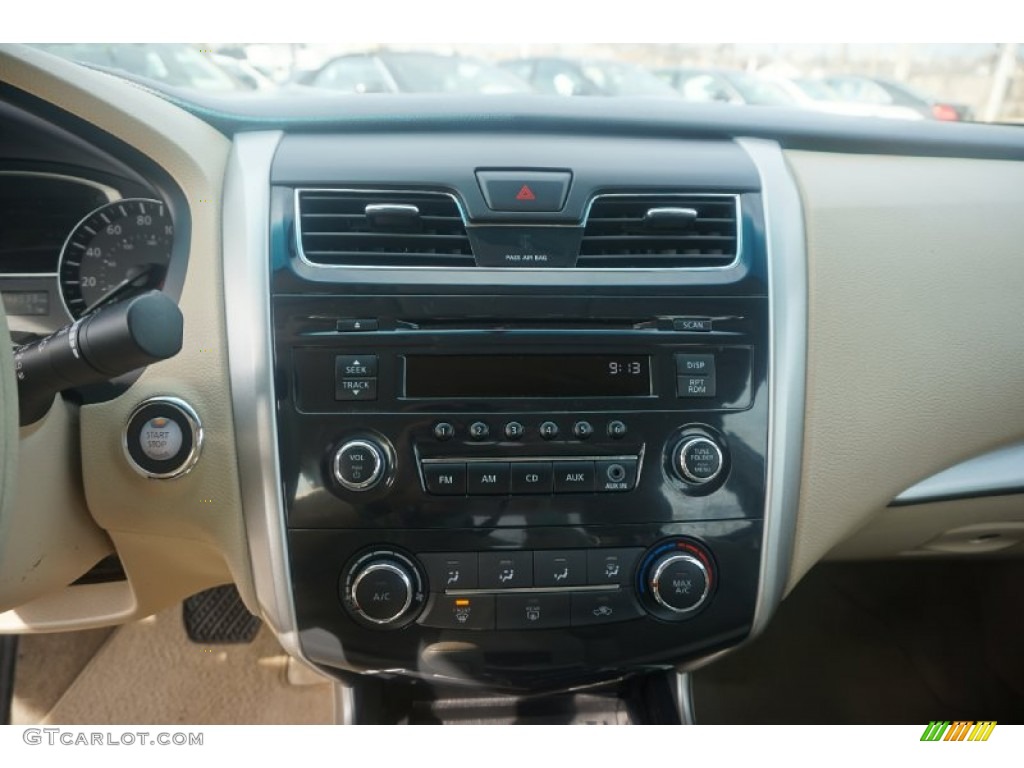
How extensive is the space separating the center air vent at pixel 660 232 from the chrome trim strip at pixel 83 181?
2.34ft

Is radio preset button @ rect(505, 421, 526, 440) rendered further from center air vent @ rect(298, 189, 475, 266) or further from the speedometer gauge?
the speedometer gauge

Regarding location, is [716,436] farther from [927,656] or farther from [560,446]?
[927,656]

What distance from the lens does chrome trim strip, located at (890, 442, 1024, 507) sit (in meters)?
1.29

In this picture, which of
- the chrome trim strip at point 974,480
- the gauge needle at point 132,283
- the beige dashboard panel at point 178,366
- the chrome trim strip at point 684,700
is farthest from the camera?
the chrome trim strip at point 684,700

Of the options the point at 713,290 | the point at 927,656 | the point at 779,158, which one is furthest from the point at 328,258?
the point at 927,656

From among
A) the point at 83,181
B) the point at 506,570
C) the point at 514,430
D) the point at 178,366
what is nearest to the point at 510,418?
the point at 514,430

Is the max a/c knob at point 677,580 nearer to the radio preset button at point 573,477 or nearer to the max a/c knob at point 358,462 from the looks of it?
the radio preset button at point 573,477

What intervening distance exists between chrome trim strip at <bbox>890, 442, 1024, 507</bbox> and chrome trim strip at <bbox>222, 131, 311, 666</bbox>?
3.21 feet

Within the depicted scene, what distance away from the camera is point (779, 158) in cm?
121

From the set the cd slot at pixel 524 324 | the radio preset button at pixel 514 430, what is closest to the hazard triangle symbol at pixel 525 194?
the cd slot at pixel 524 324

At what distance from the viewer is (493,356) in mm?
1112

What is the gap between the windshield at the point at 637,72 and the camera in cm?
122

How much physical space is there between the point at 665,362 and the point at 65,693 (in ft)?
5.59

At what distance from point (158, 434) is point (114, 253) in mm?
315
